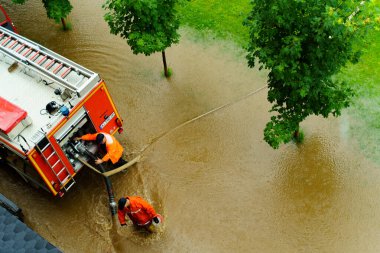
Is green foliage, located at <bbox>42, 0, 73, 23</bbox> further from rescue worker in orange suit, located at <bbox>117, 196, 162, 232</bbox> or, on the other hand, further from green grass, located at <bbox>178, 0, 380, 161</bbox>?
rescue worker in orange suit, located at <bbox>117, 196, 162, 232</bbox>

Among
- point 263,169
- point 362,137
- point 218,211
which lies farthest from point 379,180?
point 218,211

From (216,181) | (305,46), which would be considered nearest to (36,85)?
(216,181)

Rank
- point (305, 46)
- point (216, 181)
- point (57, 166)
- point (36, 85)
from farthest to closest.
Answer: point (216, 181), point (36, 85), point (57, 166), point (305, 46)

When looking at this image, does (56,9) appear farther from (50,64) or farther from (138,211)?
(138,211)

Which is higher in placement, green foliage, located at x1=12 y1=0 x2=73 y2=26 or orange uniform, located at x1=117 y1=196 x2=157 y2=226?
green foliage, located at x1=12 y1=0 x2=73 y2=26

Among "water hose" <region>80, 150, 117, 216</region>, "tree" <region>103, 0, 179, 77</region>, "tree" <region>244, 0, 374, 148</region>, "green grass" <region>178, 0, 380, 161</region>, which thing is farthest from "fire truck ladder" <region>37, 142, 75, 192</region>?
"green grass" <region>178, 0, 380, 161</region>

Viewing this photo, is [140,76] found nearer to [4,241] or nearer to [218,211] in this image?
[218,211]
